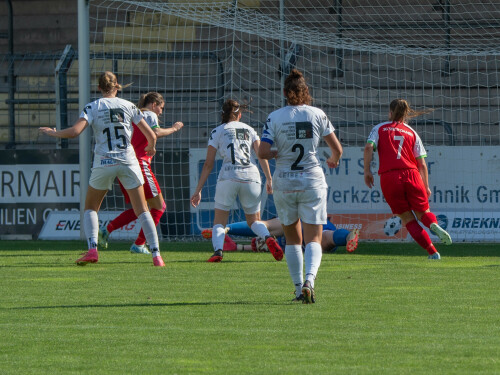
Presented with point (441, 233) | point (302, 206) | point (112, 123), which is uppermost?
point (112, 123)

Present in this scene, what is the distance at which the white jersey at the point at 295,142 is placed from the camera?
7379mm

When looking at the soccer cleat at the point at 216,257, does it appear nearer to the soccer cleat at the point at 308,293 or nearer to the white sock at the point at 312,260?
the white sock at the point at 312,260

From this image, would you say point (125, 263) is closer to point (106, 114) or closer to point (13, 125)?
point (106, 114)

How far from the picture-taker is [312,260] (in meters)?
7.28

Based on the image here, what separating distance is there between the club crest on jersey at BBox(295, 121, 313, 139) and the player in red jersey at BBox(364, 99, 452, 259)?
4.08 metres

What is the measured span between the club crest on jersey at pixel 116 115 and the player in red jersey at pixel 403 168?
2891 millimetres

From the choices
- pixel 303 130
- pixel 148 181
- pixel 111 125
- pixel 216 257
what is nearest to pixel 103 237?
pixel 148 181

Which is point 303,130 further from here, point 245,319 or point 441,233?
point 441,233

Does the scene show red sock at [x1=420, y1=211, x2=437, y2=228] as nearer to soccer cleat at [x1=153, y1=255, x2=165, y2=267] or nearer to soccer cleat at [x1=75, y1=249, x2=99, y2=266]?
soccer cleat at [x1=153, y1=255, x2=165, y2=267]

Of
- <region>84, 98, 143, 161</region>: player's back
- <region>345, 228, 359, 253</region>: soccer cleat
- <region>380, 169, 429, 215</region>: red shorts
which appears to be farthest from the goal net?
<region>84, 98, 143, 161</region>: player's back

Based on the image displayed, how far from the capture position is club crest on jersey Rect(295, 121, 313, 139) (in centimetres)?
738

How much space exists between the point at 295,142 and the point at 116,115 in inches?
135

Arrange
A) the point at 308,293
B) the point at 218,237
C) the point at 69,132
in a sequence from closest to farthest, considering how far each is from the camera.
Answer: the point at 308,293 < the point at 69,132 < the point at 218,237

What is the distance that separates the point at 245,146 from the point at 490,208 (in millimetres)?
4948
